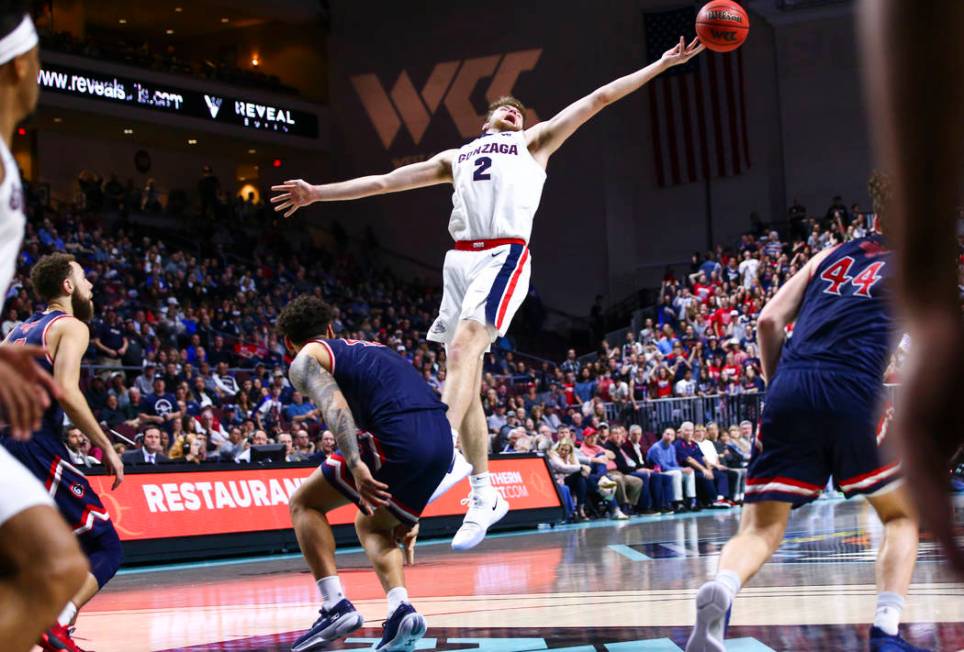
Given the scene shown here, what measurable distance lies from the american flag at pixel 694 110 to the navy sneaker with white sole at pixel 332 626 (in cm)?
2801

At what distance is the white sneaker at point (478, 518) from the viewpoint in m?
6.81

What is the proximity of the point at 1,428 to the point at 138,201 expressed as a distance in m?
25.7

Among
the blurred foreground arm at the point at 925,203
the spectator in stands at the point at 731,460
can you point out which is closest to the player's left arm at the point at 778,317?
the blurred foreground arm at the point at 925,203

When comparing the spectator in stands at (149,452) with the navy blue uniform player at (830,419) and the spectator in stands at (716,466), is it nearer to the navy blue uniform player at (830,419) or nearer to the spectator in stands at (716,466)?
the spectator in stands at (716,466)

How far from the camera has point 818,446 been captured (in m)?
4.91

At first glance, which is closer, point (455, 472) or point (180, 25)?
point (455, 472)

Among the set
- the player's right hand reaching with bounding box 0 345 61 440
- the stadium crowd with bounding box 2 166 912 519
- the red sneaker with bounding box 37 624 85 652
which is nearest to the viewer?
the player's right hand reaching with bounding box 0 345 61 440

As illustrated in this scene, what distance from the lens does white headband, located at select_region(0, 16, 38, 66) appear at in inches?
115

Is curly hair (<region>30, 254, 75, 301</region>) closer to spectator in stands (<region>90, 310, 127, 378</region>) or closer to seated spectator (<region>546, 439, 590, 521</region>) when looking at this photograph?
seated spectator (<region>546, 439, 590, 521</region>)

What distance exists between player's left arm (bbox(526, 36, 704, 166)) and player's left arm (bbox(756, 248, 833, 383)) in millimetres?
2143

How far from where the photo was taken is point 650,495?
18609 mm

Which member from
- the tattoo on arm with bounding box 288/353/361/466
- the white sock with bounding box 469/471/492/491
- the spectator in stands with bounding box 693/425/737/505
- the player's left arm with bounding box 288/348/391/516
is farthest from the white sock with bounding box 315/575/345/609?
the spectator in stands with bounding box 693/425/737/505

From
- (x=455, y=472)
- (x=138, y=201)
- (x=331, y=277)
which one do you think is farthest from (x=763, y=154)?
(x=455, y=472)

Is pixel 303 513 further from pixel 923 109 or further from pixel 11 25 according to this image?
pixel 923 109
